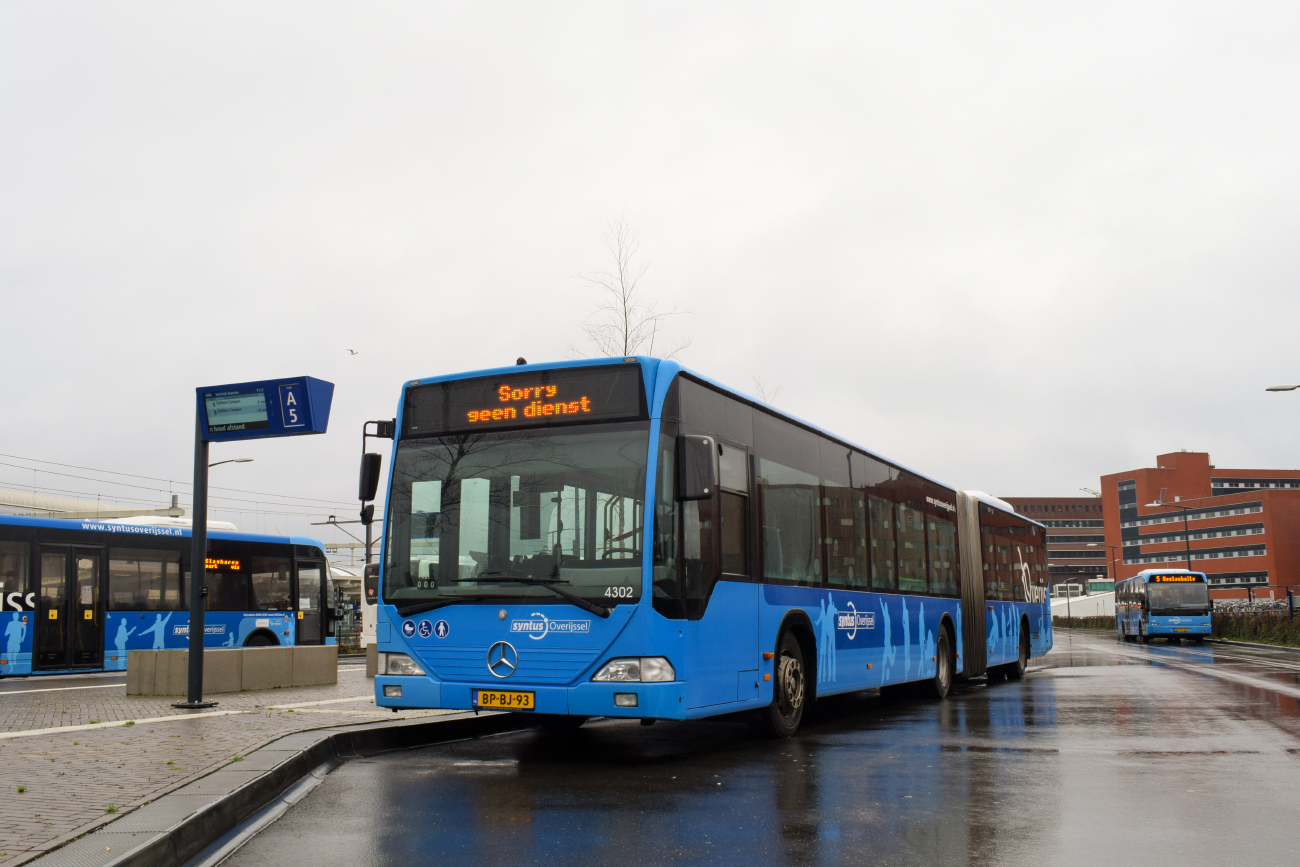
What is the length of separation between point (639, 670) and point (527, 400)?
8.28ft

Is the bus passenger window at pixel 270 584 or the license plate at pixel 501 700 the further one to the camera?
the bus passenger window at pixel 270 584

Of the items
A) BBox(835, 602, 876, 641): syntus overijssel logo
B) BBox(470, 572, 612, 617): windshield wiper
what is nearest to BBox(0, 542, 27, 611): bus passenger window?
BBox(470, 572, 612, 617): windshield wiper

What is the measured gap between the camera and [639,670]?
888cm

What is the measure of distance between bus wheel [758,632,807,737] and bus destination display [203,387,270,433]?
6.69 m

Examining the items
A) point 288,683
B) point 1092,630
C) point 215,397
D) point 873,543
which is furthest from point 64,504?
point 1092,630

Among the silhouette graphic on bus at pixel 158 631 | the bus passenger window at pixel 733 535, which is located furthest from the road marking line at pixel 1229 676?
the silhouette graphic on bus at pixel 158 631

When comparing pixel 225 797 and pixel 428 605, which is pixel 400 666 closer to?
pixel 428 605

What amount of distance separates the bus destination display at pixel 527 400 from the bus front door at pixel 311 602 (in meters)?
18.2

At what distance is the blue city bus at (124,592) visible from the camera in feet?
68.4

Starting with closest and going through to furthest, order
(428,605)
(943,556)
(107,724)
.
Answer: (428,605) < (107,724) < (943,556)

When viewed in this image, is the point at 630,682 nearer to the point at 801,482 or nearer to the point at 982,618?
the point at 801,482

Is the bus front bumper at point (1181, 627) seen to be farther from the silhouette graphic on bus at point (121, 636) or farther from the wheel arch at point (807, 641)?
the wheel arch at point (807, 641)

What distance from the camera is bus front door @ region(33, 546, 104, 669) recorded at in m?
21.2

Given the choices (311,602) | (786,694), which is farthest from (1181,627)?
(786,694)
